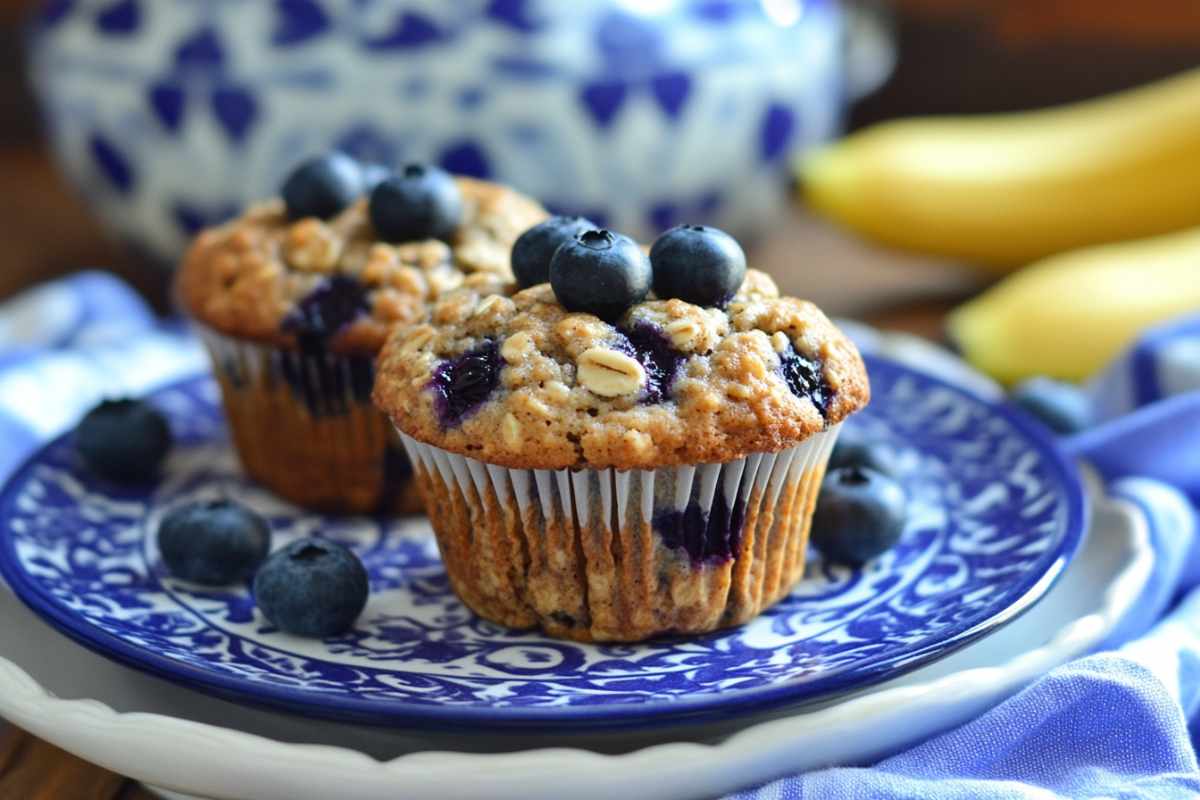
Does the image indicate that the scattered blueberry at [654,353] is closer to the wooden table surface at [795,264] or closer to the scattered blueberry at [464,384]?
the scattered blueberry at [464,384]

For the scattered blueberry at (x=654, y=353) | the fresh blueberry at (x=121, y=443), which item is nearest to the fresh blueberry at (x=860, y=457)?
the scattered blueberry at (x=654, y=353)

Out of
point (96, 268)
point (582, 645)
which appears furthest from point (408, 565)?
point (96, 268)

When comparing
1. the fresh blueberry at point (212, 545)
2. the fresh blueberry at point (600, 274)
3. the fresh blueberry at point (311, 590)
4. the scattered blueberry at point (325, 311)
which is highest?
the fresh blueberry at point (600, 274)

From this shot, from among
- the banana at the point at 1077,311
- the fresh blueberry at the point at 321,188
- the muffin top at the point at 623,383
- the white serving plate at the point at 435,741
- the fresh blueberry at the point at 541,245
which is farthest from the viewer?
the banana at the point at 1077,311

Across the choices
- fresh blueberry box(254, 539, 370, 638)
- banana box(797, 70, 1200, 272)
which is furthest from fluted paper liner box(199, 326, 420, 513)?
banana box(797, 70, 1200, 272)

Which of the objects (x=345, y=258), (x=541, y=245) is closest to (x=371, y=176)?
(x=345, y=258)

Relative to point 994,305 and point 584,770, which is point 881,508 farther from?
point 994,305
